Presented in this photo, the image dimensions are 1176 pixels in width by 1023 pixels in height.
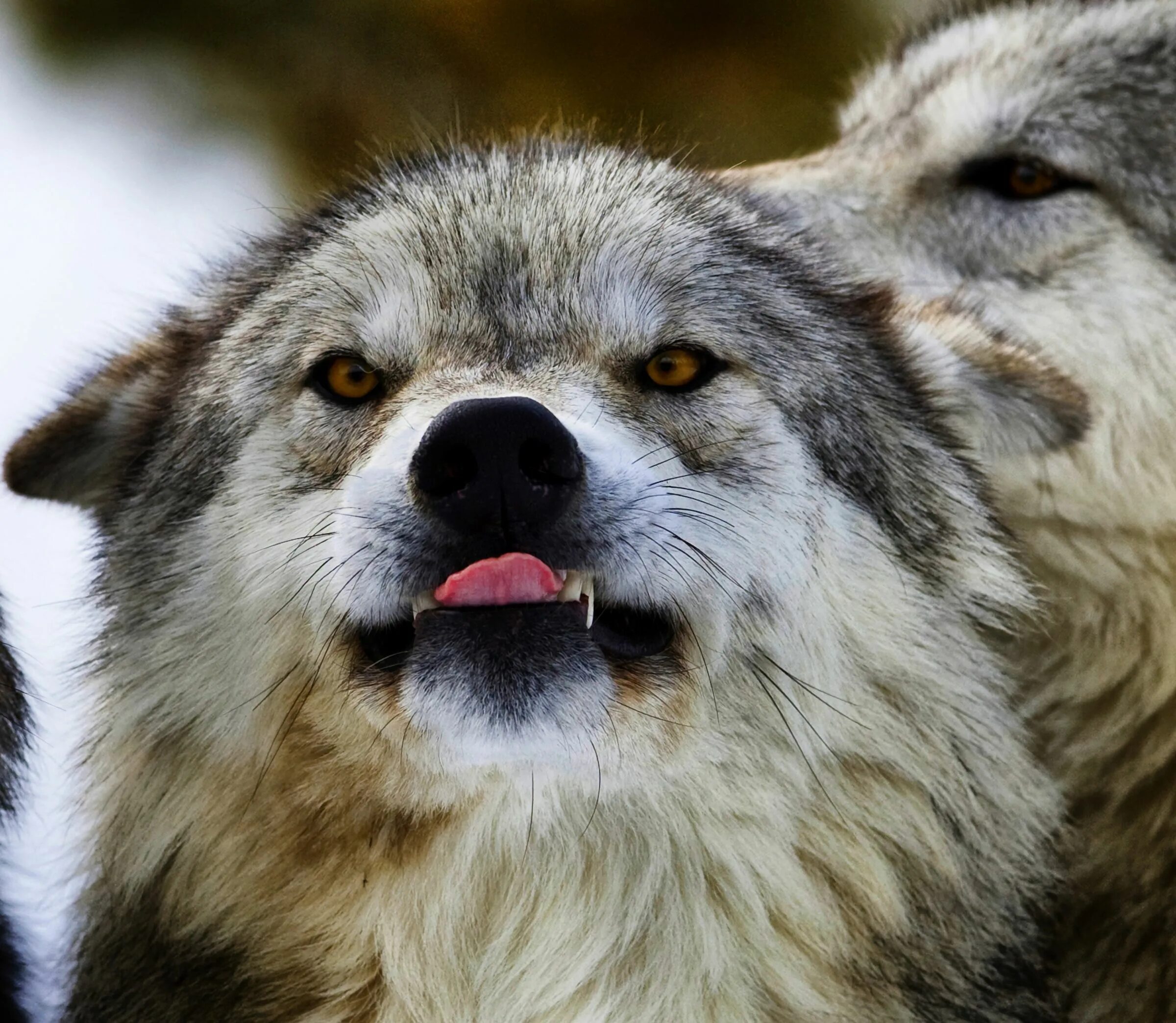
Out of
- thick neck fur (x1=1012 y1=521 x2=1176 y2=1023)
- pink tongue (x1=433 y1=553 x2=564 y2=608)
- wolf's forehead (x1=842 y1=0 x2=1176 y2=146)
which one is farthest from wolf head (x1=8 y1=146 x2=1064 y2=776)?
wolf's forehead (x1=842 y1=0 x2=1176 y2=146)

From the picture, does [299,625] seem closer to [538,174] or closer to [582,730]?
[582,730]

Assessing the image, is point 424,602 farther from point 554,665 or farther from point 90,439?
point 90,439

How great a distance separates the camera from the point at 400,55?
3.64 m

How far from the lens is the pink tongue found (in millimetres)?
1777

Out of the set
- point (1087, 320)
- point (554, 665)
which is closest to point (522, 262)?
point (554, 665)

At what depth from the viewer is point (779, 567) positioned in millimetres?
2064

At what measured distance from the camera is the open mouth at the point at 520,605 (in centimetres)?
178

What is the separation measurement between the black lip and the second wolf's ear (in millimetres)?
806

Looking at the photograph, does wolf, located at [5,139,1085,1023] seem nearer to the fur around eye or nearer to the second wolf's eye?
the second wolf's eye

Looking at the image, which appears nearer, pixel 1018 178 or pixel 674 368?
pixel 674 368

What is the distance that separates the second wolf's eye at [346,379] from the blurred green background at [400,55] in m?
1.29

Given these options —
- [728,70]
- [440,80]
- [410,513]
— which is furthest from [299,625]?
[728,70]

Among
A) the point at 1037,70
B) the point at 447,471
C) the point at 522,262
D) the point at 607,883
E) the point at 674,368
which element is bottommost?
the point at 607,883

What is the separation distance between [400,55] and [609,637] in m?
2.25
